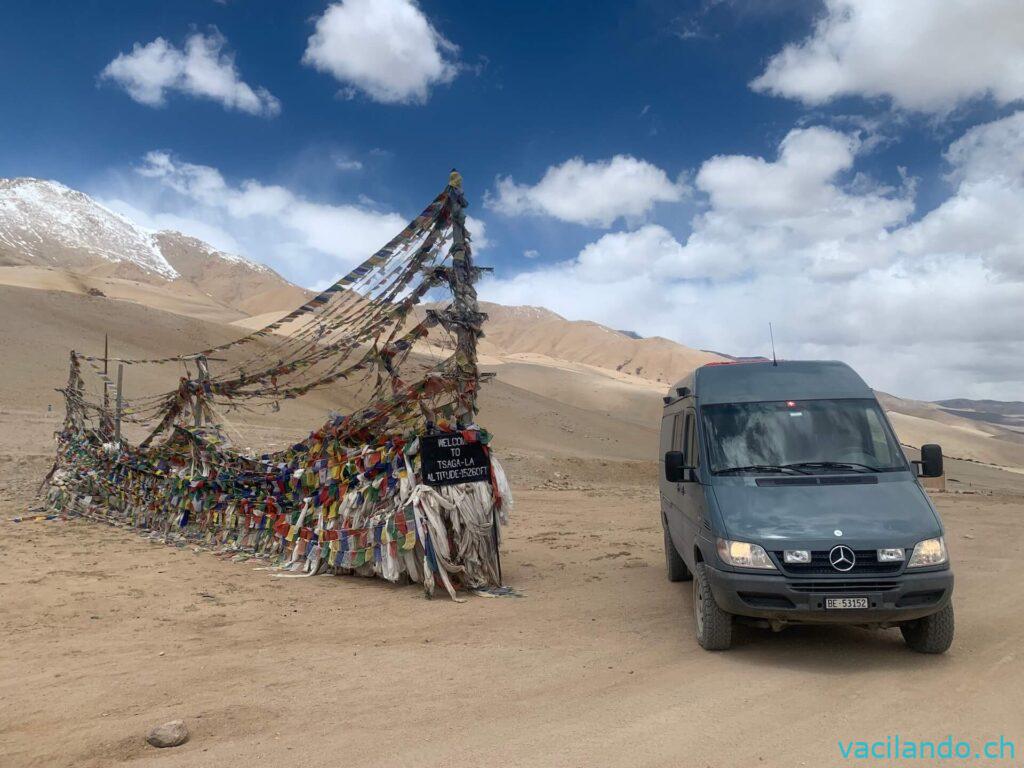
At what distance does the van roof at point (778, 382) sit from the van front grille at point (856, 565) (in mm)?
1817

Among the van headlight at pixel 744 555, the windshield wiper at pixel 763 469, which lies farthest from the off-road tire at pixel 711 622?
the windshield wiper at pixel 763 469

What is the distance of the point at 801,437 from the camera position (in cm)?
673

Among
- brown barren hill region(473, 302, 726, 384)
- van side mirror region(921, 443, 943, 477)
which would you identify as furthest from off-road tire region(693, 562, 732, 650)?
brown barren hill region(473, 302, 726, 384)

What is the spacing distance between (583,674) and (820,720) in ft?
5.65

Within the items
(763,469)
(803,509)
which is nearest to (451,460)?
(763,469)

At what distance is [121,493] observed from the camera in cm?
1390

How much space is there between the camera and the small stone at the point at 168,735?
4372 mm

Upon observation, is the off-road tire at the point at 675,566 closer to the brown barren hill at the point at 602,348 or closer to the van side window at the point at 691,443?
the van side window at the point at 691,443

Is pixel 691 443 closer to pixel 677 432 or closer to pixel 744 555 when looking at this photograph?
pixel 677 432

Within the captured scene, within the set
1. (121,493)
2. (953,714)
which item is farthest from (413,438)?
(121,493)

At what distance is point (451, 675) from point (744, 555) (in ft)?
8.05

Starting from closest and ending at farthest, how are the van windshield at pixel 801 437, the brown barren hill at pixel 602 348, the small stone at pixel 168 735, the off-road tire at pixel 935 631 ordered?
A: the small stone at pixel 168 735, the off-road tire at pixel 935 631, the van windshield at pixel 801 437, the brown barren hill at pixel 602 348

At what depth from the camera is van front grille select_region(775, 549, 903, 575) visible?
555 centimetres

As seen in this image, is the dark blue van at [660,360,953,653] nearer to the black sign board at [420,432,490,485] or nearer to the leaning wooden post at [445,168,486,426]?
the black sign board at [420,432,490,485]
